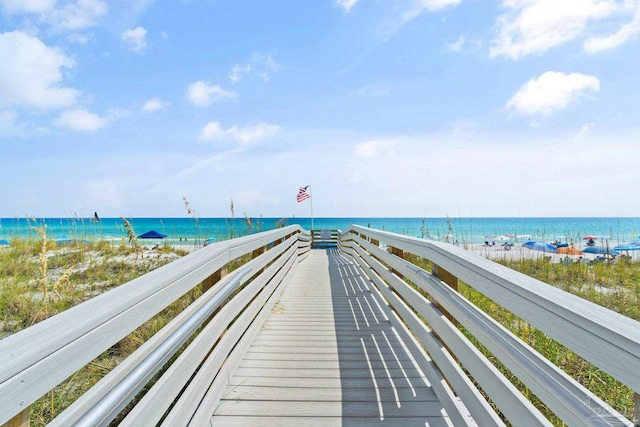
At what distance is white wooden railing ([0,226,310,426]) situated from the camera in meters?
0.85

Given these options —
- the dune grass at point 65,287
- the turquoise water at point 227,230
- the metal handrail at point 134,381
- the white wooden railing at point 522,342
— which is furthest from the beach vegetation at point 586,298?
the dune grass at point 65,287

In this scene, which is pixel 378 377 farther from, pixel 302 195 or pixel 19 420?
pixel 302 195

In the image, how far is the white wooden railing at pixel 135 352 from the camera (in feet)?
2.79

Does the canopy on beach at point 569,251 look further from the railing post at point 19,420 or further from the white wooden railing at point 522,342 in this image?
the railing post at point 19,420

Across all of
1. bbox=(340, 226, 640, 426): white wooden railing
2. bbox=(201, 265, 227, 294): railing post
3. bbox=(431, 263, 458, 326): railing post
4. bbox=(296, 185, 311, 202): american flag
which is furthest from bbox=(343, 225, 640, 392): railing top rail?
bbox=(296, 185, 311, 202): american flag

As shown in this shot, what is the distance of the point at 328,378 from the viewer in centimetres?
279

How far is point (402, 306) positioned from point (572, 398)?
2.55 m

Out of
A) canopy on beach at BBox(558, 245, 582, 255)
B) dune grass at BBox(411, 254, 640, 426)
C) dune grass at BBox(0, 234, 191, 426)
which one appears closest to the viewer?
dune grass at BBox(411, 254, 640, 426)

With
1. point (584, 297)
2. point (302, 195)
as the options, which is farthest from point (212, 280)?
point (302, 195)

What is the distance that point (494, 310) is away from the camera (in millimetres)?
4441

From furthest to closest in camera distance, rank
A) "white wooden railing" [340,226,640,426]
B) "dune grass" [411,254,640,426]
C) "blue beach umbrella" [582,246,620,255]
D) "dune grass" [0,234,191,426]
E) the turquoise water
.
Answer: "blue beach umbrella" [582,246,620,255]
the turquoise water
"dune grass" [0,234,191,426]
"dune grass" [411,254,640,426]
"white wooden railing" [340,226,640,426]

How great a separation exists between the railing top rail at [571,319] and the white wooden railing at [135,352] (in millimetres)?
1376

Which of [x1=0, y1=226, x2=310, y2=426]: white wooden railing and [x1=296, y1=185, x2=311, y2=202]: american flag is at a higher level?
[x1=296, y1=185, x2=311, y2=202]: american flag

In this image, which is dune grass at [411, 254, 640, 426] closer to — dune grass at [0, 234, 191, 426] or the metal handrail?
the metal handrail
